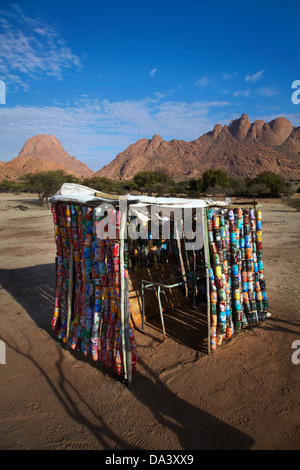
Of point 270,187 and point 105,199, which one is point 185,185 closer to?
point 270,187

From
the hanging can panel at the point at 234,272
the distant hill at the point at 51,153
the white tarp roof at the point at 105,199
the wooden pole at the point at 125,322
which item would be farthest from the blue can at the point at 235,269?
the distant hill at the point at 51,153

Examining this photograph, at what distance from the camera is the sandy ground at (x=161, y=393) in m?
2.87

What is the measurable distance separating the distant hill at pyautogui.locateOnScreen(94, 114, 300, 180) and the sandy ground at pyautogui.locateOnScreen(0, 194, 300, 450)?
77.4 meters

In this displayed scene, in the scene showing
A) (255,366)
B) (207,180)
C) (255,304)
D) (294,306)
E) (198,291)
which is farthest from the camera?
(207,180)

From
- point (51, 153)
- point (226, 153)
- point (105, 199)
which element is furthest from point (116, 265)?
point (51, 153)

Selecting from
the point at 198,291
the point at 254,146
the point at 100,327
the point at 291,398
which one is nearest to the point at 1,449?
the point at 100,327

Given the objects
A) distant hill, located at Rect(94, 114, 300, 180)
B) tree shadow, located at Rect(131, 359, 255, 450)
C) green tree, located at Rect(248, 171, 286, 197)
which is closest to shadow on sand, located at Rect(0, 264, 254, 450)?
tree shadow, located at Rect(131, 359, 255, 450)

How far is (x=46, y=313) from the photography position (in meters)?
6.07

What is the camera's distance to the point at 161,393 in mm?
3543

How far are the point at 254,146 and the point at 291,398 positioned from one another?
10686 centimetres

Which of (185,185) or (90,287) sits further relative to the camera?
(185,185)

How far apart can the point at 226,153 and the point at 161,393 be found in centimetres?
10554

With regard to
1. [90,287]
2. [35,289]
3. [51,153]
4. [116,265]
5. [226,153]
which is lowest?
[35,289]
